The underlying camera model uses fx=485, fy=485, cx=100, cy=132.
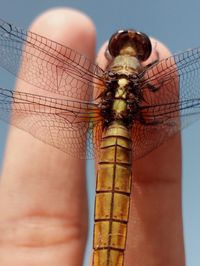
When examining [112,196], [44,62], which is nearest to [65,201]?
[112,196]

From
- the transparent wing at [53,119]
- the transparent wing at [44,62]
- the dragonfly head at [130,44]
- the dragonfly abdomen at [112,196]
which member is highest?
the dragonfly head at [130,44]

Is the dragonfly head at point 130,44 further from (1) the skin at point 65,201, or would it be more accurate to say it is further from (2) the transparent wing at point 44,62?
(2) the transparent wing at point 44,62

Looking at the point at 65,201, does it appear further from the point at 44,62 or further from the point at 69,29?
the point at 69,29

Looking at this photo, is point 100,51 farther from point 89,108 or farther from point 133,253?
point 133,253

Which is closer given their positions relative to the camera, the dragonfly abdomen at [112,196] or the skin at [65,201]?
the dragonfly abdomen at [112,196]

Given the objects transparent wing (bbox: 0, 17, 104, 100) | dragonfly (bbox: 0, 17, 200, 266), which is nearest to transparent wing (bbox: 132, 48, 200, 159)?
dragonfly (bbox: 0, 17, 200, 266)

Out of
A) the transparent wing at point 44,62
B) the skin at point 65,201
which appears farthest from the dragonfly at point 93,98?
the skin at point 65,201

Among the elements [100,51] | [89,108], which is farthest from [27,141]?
[100,51]
